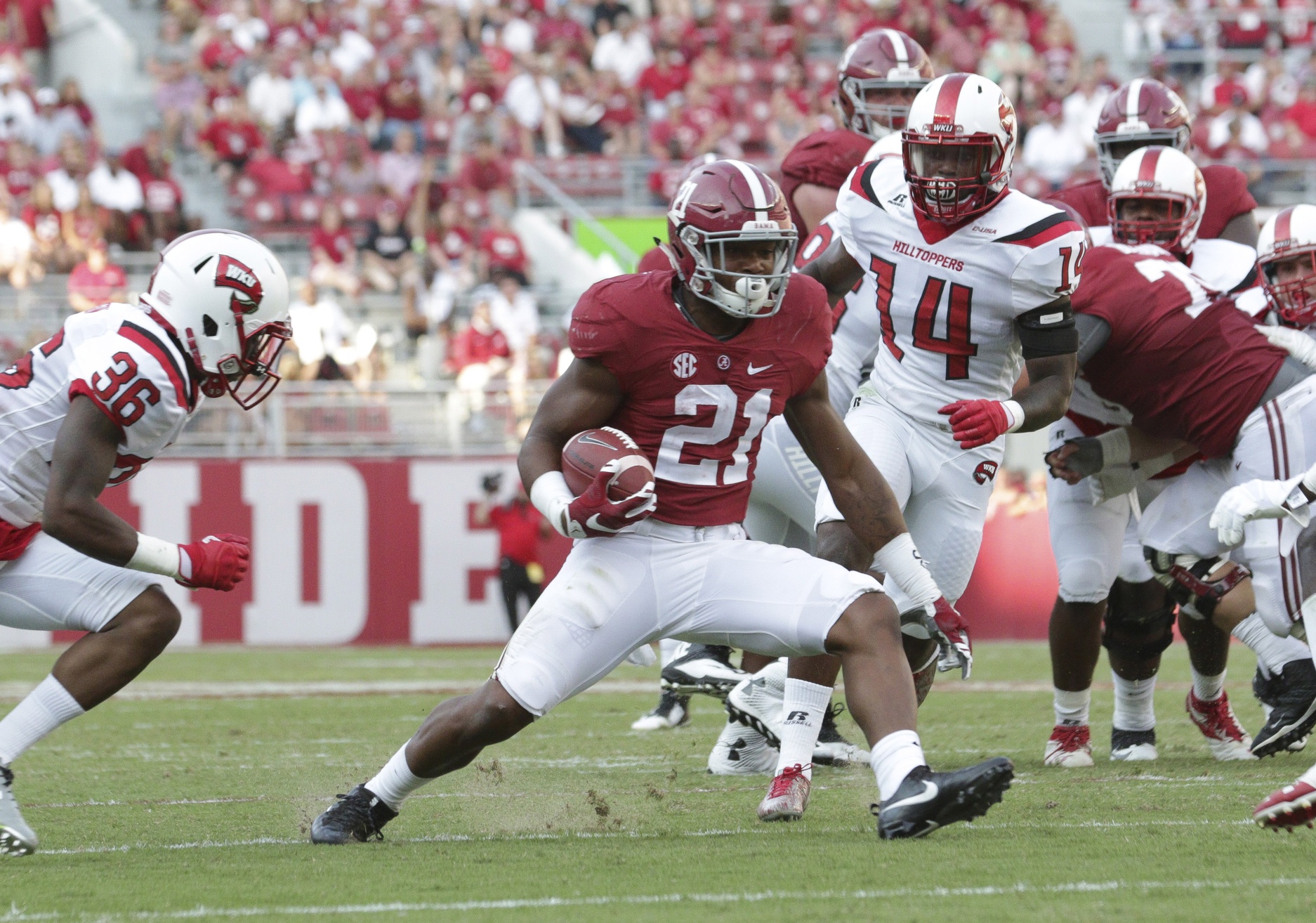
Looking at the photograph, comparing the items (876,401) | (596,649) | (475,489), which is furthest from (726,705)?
(475,489)

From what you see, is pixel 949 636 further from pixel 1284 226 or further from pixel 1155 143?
pixel 1155 143

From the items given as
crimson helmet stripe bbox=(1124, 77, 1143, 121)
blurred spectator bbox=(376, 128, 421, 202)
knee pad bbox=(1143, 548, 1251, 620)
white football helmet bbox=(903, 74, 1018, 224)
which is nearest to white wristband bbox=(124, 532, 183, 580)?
white football helmet bbox=(903, 74, 1018, 224)

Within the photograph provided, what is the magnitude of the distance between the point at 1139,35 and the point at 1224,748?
12.8 meters

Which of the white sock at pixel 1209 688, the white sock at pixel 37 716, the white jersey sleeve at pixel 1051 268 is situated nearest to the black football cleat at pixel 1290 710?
the white sock at pixel 1209 688

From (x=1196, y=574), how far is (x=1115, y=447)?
469 millimetres

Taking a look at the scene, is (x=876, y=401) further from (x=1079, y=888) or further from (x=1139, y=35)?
(x=1139, y=35)

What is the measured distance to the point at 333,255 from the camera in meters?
13.6

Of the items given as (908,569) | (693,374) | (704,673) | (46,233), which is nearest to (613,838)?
(908,569)

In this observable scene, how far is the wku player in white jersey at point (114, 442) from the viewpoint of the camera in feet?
13.0

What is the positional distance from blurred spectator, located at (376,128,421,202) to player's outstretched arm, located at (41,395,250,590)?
10733 mm

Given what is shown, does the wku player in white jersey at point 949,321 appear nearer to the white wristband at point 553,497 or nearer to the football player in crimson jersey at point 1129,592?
the football player in crimson jersey at point 1129,592

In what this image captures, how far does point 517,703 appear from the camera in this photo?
382 centimetres

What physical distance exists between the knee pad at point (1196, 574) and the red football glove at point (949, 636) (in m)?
1.36

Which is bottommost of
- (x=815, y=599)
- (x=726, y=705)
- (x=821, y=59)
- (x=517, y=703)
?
(x=726, y=705)
